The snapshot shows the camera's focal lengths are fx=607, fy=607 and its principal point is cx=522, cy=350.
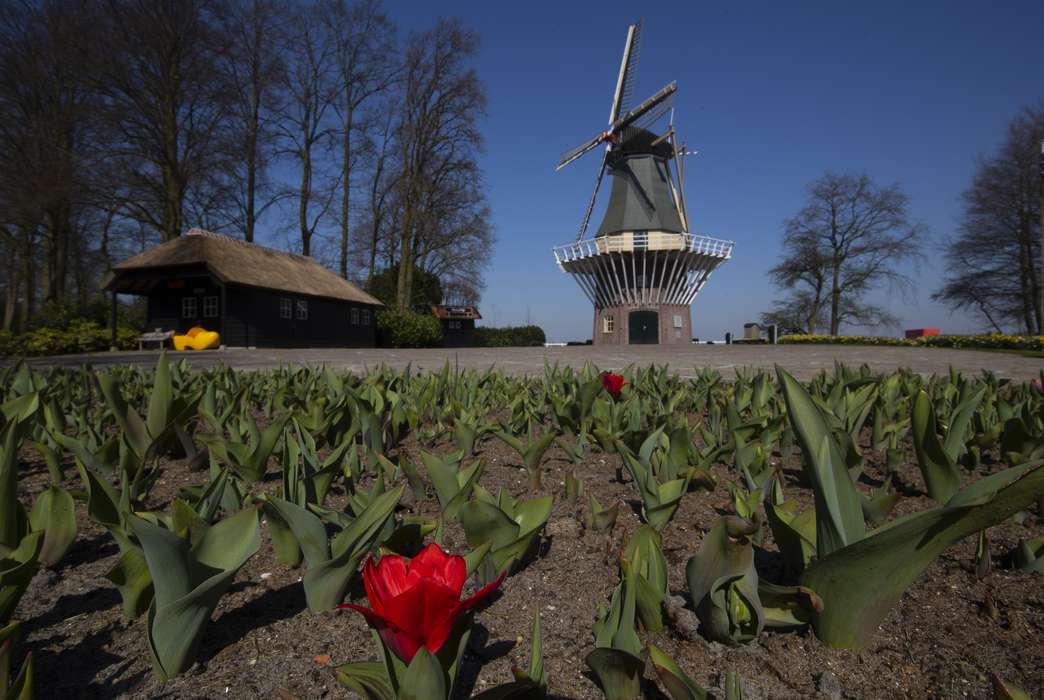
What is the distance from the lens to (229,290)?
2341 centimetres

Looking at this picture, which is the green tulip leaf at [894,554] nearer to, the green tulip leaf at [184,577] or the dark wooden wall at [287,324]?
the green tulip leaf at [184,577]

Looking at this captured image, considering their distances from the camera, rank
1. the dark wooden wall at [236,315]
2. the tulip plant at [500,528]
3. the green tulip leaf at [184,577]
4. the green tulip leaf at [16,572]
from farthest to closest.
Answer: the dark wooden wall at [236,315], the tulip plant at [500,528], the green tulip leaf at [16,572], the green tulip leaf at [184,577]

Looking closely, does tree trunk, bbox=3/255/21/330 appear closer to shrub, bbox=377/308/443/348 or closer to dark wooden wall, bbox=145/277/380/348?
dark wooden wall, bbox=145/277/380/348

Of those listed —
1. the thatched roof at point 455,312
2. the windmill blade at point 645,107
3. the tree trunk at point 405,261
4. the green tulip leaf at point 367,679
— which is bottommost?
the green tulip leaf at point 367,679

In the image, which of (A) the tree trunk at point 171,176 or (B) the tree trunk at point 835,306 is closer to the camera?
(A) the tree trunk at point 171,176

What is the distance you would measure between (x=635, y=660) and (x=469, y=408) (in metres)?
2.37

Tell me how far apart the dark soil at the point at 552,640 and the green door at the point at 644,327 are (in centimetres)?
3254

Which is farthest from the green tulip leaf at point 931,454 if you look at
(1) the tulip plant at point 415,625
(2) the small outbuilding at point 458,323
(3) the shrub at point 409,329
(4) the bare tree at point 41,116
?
(2) the small outbuilding at point 458,323

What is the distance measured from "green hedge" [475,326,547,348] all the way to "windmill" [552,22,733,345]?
621 centimetres

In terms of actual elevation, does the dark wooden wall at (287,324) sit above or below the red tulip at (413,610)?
above

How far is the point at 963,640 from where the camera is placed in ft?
4.13

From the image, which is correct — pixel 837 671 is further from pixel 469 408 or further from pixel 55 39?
pixel 55 39

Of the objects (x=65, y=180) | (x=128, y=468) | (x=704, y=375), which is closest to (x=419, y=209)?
(x=65, y=180)

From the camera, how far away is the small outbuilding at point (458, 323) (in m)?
37.6
